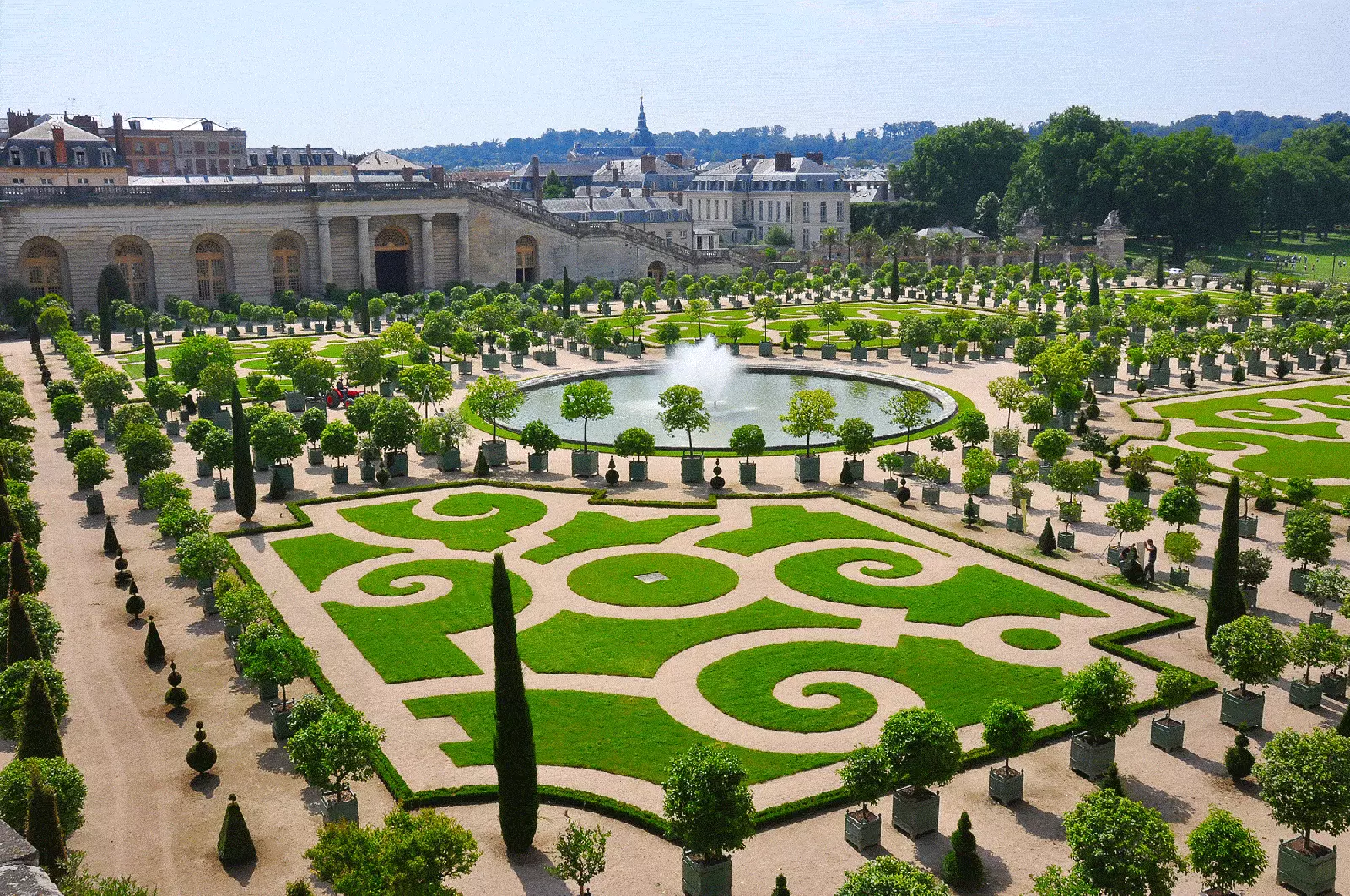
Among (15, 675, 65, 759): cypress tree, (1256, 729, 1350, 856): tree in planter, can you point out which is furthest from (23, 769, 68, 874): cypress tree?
(1256, 729, 1350, 856): tree in planter

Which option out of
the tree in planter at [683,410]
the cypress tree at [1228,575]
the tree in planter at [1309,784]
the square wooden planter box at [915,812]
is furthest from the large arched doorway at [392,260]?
the tree in planter at [1309,784]

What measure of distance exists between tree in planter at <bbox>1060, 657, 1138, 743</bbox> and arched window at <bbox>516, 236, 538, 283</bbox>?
322 ft

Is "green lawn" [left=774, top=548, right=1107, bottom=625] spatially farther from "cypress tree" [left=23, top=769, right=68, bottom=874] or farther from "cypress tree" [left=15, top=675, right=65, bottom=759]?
"cypress tree" [left=23, top=769, right=68, bottom=874]

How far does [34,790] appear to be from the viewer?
2131cm

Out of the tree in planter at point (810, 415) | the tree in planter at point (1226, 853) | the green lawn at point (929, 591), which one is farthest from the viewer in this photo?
the tree in planter at point (810, 415)

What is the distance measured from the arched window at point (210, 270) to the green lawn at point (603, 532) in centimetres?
7099

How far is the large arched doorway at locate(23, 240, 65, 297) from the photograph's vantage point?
9812cm

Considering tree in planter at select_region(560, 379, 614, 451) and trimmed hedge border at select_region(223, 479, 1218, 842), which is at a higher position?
tree in planter at select_region(560, 379, 614, 451)

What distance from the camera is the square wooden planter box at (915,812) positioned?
82.1ft

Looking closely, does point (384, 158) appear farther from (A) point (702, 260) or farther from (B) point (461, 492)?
(B) point (461, 492)

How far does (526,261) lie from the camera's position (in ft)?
398

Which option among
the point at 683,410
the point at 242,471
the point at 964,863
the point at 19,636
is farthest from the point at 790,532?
the point at 19,636

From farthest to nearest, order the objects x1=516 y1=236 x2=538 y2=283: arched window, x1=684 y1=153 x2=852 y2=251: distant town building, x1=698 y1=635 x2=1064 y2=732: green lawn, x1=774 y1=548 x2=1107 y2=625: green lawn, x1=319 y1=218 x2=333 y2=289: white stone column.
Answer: x1=684 y1=153 x2=852 y2=251: distant town building → x1=516 y1=236 x2=538 y2=283: arched window → x1=319 y1=218 x2=333 y2=289: white stone column → x1=774 y1=548 x2=1107 y2=625: green lawn → x1=698 y1=635 x2=1064 y2=732: green lawn

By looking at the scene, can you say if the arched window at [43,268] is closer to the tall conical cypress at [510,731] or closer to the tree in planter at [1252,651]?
the tall conical cypress at [510,731]
